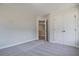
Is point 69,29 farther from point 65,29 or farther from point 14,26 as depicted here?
point 14,26

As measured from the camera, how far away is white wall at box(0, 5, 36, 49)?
4777 millimetres

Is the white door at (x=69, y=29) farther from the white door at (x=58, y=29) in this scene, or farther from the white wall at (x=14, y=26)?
the white wall at (x=14, y=26)

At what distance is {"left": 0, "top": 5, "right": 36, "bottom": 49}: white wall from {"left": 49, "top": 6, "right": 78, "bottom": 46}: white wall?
175cm

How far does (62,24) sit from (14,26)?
3.01 meters

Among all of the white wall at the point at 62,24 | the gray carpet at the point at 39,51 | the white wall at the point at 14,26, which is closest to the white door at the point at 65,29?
the white wall at the point at 62,24

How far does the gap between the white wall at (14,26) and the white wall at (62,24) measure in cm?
175

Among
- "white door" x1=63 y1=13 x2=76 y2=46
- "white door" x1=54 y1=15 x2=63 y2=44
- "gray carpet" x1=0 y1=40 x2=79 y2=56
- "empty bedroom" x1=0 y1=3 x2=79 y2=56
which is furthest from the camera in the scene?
"white door" x1=54 y1=15 x2=63 y2=44

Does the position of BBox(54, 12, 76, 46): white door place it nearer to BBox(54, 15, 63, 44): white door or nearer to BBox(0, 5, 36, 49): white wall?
BBox(54, 15, 63, 44): white door

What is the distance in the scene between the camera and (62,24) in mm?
5980

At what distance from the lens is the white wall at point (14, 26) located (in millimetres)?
4777

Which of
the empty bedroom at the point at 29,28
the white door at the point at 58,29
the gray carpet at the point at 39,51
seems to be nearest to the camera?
the gray carpet at the point at 39,51

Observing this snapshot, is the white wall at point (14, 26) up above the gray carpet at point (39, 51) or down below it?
above

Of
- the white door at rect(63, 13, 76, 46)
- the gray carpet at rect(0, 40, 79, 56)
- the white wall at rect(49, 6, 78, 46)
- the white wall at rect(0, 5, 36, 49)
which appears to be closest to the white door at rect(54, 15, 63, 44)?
the white wall at rect(49, 6, 78, 46)

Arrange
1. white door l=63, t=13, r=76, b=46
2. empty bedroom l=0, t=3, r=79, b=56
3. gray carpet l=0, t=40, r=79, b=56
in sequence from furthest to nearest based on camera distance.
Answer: white door l=63, t=13, r=76, b=46, empty bedroom l=0, t=3, r=79, b=56, gray carpet l=0, t=40, r=79, b=56
